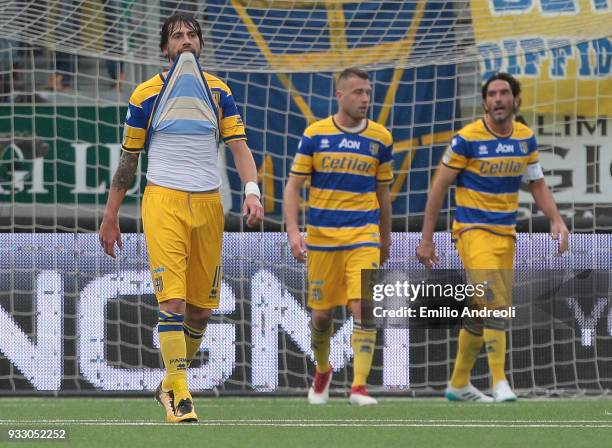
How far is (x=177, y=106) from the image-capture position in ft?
21.4

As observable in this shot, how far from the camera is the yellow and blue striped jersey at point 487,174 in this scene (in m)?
8.15

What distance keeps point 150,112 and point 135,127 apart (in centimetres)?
10

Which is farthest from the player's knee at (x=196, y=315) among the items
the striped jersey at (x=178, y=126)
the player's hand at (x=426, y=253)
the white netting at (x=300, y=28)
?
the white netting at (x=300, y=28)

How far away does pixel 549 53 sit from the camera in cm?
1116

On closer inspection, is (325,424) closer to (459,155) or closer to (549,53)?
(459,155)

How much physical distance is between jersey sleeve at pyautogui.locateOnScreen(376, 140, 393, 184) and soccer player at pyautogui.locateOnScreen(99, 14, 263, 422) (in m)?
1.46

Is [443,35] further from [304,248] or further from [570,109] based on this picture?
[304,248]

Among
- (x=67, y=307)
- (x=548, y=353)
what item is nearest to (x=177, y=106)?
(x=67, y=307)

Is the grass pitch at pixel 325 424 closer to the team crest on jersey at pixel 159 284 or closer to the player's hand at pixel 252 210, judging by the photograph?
the team crest on jersey at pixel 159 284

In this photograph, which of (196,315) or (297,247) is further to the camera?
(297,247)

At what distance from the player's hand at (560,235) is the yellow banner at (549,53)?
2578 millimetres

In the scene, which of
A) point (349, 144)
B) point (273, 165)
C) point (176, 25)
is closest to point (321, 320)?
point (349, 144)

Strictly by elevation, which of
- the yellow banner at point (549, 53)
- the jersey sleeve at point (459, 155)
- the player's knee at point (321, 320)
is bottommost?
the player's knee at point (321, 320)

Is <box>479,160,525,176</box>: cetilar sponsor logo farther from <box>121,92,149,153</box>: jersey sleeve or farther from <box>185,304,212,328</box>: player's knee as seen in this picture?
<box>121,92,149,153</box>: jersey sleeve
